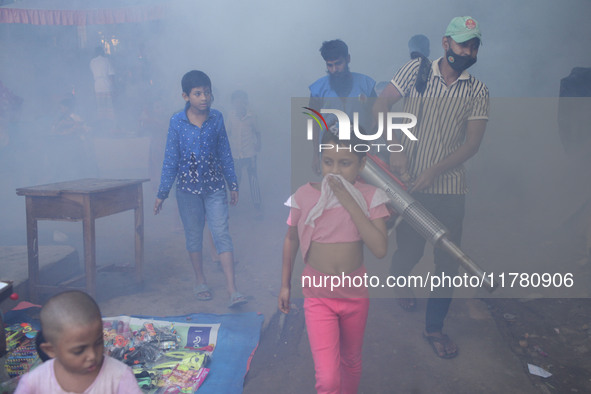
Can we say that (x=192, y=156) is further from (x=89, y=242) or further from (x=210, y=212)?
(x=89, y=242)

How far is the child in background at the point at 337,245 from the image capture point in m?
2.11

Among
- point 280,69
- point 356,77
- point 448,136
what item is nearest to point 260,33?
point 280,69

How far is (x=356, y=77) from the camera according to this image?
427 centimetres

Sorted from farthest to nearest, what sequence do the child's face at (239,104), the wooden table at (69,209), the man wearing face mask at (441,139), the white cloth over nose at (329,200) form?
1. the child's face at (239,104)
2. the wooden table at (69,209)
3. the man wearing face mask at (441,139)
4. the white cloth over nose at (329,200)

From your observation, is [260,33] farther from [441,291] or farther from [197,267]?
[441,291]

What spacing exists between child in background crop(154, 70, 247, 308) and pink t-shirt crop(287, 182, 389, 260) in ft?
5.86

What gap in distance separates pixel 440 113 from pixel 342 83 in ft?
4.52

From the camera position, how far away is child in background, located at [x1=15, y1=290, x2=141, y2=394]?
1564 mm

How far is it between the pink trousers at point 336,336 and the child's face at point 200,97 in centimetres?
197

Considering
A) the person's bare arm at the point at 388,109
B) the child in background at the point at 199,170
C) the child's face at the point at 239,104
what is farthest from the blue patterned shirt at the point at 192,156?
the child's face at the point at 239,104

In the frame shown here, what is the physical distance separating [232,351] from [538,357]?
218 cm

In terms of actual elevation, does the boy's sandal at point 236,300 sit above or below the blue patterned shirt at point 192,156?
below

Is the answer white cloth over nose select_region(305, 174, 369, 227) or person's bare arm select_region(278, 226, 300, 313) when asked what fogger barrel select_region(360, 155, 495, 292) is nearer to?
white cloth over nose select_region(305, 174, 369, 227)

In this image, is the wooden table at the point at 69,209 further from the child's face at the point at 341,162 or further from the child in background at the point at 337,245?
the child's face at the point at 341,162
